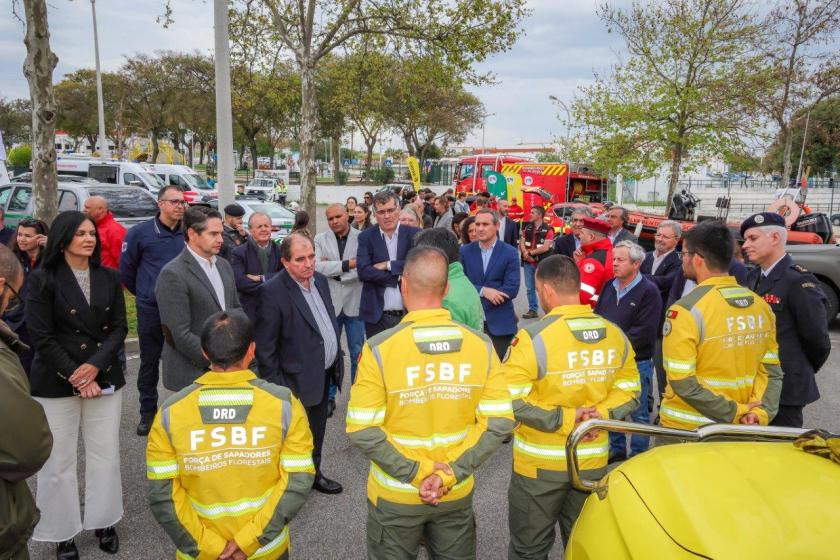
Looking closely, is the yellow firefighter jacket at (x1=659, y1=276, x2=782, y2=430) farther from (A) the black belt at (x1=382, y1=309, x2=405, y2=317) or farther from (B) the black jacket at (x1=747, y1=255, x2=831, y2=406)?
(A) the black belt at (x1=382, y1=309, x2=405, y2=317)

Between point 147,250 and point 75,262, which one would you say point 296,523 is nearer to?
point 75,262

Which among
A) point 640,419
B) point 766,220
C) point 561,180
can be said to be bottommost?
point 640,419

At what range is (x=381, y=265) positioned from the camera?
532 centimetres

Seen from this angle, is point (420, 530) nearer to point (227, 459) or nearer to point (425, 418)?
point (425, 418)

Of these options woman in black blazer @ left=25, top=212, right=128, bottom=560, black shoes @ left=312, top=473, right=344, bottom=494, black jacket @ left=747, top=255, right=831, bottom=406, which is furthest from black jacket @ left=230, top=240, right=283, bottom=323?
black jacket @ left=747, top=255, right=831, bottom=406

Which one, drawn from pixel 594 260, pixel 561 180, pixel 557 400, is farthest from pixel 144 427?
pixel 561 180

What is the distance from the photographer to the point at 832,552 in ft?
4.99

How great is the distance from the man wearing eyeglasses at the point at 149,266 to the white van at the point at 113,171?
670 inches

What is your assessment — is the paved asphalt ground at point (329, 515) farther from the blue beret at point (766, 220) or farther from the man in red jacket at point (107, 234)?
the blue beret at point (766, 220)

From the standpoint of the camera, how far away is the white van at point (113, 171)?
21.2 meters

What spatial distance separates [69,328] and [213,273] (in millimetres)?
957

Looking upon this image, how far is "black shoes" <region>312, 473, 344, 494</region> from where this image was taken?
4.30m

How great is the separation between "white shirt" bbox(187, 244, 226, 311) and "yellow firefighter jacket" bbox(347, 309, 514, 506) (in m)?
2.02

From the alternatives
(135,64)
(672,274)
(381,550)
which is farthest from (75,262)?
(135,64)
